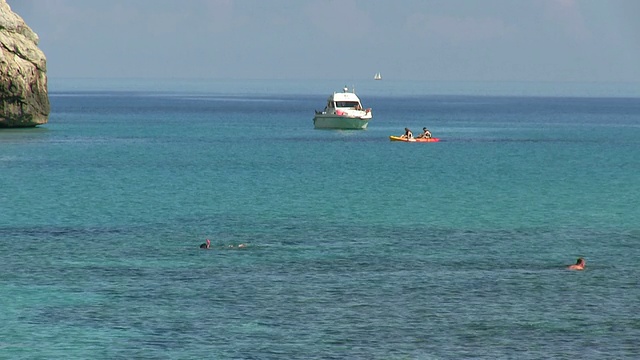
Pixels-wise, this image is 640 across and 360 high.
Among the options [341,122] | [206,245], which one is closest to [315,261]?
[206,245]

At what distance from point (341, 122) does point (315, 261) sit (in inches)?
4070

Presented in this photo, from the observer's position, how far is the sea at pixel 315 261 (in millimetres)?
31828

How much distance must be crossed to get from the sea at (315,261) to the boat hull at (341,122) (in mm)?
50515

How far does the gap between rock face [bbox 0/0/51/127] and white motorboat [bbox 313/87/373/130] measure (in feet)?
111

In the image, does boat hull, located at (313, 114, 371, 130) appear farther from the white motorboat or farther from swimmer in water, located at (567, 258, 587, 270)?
swimmer in water, located at (567, 258, 587, 270)

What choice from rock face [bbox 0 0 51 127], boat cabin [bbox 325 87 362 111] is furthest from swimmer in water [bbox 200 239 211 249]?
boat cabin [bbox 325 87 362 111]

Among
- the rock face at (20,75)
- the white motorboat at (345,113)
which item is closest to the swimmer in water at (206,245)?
the rock face at (20,75)

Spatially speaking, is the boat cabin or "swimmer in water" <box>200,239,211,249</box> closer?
"swimmer in water" <box>200,239,211,249</box>

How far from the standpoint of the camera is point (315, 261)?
43.6 metres

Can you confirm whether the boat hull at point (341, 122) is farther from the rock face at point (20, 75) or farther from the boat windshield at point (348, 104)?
the rock face at point (20, 75)

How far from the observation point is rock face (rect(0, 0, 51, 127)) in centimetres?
11706

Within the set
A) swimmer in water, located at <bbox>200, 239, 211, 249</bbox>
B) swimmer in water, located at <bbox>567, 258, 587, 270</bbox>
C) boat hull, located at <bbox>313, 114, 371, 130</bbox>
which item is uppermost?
swimmer in water, located at <bbox>567, 258, 587, 270</bbox>

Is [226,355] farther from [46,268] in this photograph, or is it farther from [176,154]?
[176,154]

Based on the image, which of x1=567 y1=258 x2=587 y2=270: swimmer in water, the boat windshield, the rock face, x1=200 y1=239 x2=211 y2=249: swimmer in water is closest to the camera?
x1=567 y1=258 x2=587 y2=270: swimmer in water
